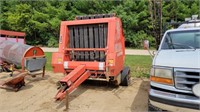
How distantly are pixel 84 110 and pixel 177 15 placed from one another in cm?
2555

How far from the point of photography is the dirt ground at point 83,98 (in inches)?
203

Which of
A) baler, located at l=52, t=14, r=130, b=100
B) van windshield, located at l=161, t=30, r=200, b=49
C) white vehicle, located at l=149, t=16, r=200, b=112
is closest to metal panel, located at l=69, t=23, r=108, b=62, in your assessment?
baler, located at l=52, t=14, r=130, b=100

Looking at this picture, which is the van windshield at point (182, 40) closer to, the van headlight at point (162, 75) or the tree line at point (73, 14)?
the van headlight at point (162, 75)

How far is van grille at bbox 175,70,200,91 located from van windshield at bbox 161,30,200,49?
1174 millimetres

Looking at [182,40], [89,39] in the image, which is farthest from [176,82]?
[89,39]

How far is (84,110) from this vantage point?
16.4 ft

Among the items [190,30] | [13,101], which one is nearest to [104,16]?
[190,30]

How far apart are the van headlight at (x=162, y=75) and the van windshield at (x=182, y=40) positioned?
1.12 m

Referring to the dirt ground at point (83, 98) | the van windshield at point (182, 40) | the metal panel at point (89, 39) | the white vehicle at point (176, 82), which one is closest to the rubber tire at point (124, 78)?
the dirt ground at point (83, 98)

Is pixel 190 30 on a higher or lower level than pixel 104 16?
lower

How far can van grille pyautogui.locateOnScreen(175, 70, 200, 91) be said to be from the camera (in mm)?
3234

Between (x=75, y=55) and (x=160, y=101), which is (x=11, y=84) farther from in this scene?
(x=160, y=101)

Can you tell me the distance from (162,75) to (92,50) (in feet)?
10.7

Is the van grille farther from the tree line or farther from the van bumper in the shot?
the tree line
